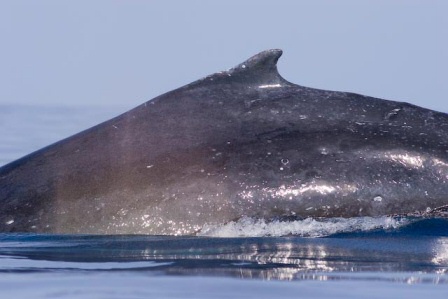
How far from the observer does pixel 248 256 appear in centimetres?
1042

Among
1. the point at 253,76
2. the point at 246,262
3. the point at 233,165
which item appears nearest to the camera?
the point at 246,262

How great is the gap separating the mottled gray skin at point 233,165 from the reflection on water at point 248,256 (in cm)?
29

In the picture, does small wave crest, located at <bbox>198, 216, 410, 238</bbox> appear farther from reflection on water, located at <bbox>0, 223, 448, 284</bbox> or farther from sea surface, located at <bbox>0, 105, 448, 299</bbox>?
reflection on water, located at <bbox>0, 223, 448, 284</bbox>

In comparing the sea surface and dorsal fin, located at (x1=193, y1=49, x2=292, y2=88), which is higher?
dorsal fin, located at (x1=193, y1=49, x2=292, y2=88)

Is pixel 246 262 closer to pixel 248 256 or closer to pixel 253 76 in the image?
pixel 248 256

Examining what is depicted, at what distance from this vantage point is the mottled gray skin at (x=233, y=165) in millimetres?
11273

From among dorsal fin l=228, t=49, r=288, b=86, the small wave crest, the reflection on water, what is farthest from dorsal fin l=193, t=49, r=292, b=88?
the reflection on water

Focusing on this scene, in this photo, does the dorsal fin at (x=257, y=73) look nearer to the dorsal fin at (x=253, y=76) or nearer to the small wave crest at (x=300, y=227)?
the dorsal fin at (x=253, y=76)

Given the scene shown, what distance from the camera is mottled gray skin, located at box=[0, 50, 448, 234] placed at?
37.0 ft

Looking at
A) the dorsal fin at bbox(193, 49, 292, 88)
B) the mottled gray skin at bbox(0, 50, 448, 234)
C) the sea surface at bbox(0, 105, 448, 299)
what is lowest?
the sea surface at bbox(0, 105, 448, 299)

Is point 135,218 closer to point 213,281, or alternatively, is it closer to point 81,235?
point 81,235

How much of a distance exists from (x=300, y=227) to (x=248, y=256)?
892 mm

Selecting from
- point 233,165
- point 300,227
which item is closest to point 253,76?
point 233,165

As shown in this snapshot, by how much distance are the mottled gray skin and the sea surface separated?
0.17m
